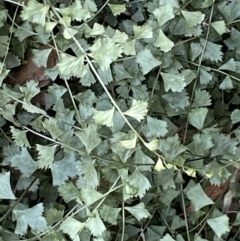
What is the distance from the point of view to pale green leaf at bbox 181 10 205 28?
2.93 feet

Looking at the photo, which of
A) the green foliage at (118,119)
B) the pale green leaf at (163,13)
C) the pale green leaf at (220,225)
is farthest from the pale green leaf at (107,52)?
the pale green leaf at (220,225)

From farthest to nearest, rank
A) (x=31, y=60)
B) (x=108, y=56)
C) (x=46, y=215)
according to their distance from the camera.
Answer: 1. (x=31, y=60)
2. (x=46, y=215)
3. (x=108, y=56)

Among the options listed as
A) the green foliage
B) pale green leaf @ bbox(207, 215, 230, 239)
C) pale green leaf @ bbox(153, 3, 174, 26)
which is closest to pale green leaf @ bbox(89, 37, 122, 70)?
the green foliage

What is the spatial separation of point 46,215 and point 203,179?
0.29 m

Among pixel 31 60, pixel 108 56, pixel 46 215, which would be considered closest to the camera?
pixel 108 56

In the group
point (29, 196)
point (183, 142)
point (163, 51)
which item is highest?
point (163, 51)

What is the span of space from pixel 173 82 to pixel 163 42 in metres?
0.07

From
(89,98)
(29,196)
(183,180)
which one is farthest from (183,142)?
(29,196)

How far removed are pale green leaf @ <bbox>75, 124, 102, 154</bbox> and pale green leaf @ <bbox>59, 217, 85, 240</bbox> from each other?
113 mm

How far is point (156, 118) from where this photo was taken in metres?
0.92

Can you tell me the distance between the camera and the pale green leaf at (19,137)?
0.91 meters

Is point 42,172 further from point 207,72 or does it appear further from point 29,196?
point 207,72

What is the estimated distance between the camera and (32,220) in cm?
92

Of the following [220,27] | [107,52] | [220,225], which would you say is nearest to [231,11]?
[220,27]
